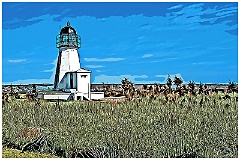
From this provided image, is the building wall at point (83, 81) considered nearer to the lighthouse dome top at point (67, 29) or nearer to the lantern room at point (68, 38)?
the lantern room at point (68, 38)

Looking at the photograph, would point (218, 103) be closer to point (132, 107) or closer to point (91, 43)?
point (132, 107)

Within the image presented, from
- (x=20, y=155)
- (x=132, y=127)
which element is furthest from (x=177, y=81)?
(x=20, y=155)

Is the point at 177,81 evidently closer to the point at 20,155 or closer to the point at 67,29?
the point at 67,29

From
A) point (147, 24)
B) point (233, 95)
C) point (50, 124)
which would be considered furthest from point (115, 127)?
point (233, 95)

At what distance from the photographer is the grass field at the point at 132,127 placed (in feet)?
15.3

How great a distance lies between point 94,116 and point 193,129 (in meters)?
1.09

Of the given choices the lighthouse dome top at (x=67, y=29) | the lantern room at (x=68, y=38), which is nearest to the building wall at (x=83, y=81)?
the lantern room at (x=68, y=38)

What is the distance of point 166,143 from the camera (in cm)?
468

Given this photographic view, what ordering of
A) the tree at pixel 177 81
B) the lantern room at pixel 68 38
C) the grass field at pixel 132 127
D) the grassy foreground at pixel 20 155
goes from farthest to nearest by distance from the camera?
the tree at pixel 177 81
the lantern room at pixel 68 38
the grassy foreground at pixel 20 155
the grass field at pixel 132 127

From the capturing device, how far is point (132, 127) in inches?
193

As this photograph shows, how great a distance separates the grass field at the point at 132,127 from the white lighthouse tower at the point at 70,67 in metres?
0.24

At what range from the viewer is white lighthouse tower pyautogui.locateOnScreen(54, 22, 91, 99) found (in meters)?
5.23

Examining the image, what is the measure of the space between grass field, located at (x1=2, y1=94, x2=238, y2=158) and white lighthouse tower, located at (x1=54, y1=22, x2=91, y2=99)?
0.24 m

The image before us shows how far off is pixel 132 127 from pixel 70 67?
0.97 m
